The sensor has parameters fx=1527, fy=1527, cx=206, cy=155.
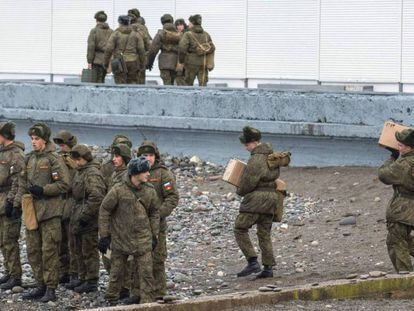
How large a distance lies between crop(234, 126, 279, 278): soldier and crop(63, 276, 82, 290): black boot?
1.87 m

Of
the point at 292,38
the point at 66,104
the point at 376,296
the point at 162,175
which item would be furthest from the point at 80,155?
the point at 292,38

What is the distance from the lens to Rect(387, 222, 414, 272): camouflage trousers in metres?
15.9

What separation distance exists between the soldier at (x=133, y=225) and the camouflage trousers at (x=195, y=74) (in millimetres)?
11197

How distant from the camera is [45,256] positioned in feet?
53.7

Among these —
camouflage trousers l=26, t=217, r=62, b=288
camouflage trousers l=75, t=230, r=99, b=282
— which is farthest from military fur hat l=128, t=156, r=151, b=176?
camouflage trousers l=75, t=230, r=99, b=282

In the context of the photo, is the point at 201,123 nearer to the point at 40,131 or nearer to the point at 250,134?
the point at 250,134

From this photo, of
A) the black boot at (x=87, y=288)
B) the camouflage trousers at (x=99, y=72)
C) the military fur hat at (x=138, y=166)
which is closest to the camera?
the military fur hat at (x=138, y=166)

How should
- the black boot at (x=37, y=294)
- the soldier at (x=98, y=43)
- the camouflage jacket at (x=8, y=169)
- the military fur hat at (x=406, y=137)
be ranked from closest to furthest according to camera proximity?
the military fur hat at (x=406, y=137), the black boot at (x=37, y=294), the camouflage jacket at (x=8, y=169), the soldier at (x=98, y=43)

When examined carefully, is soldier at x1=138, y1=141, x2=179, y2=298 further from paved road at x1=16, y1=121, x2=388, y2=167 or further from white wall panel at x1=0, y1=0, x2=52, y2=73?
white wall panel at x1=0, y1=0, x2=52, y2=73

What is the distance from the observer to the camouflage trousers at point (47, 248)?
16375 mm

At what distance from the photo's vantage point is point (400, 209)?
51.8 ft

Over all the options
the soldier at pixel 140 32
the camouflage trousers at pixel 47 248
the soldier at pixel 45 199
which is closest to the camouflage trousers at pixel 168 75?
the soldier at pixel 140 32

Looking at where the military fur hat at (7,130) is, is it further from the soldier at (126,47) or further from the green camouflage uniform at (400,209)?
the soldier at (126,47)

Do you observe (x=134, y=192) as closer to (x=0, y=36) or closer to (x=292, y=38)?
(x=292, y=38)
